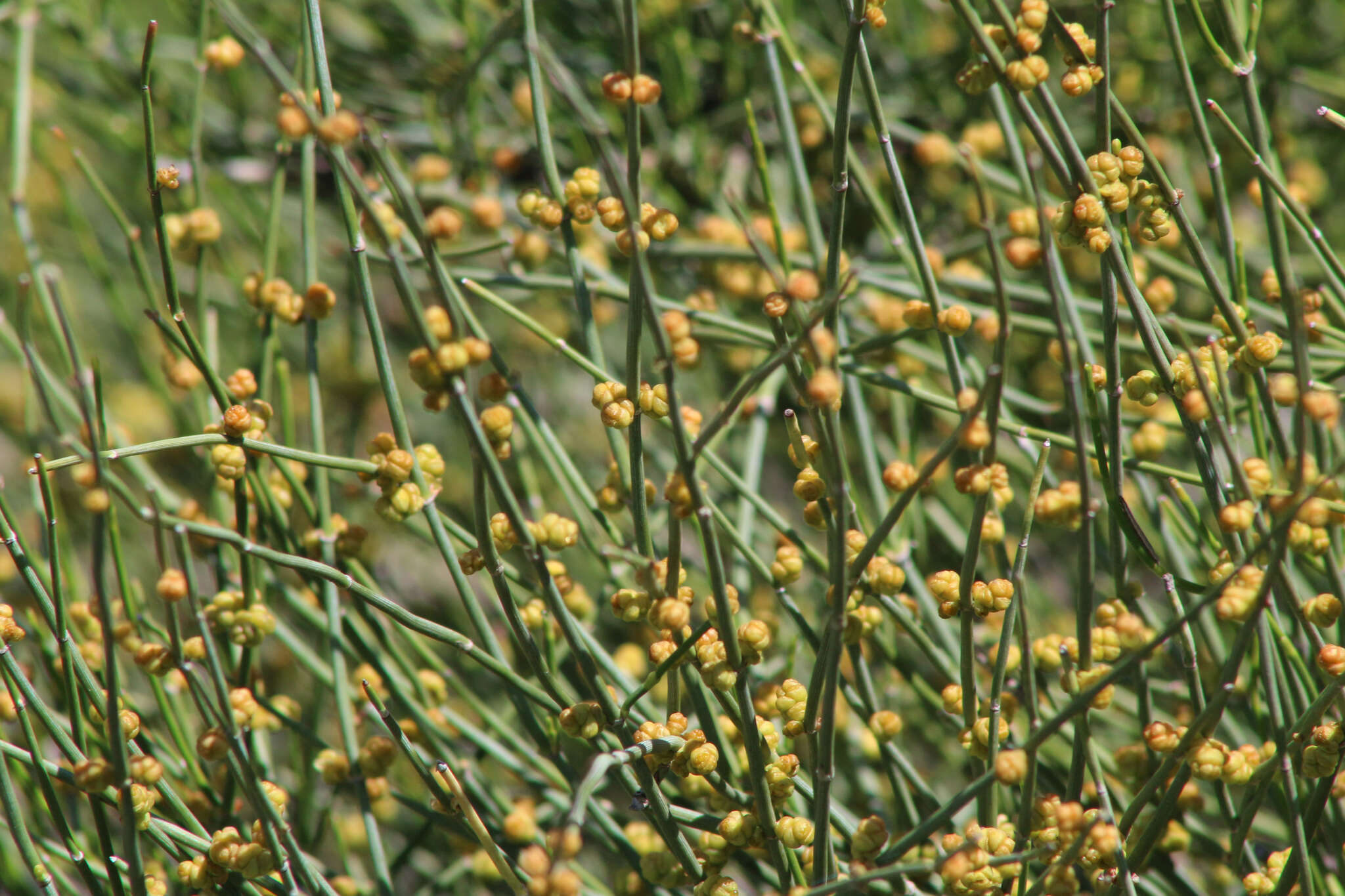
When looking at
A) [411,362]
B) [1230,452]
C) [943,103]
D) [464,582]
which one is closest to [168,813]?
[464,582]

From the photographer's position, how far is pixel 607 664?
81 centimetres

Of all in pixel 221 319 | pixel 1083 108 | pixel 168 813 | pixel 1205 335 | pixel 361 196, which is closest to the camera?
pixel 361 196

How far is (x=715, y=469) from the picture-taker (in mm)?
811

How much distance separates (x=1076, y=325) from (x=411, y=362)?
0.41 m

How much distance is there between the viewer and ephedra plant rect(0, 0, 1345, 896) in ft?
2.03

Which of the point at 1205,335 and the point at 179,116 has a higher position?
the point at 179,116

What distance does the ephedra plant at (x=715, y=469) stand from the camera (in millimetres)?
619

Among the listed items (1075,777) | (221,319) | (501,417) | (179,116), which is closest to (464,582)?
(501,417)

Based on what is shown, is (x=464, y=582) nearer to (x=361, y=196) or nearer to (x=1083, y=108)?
(x=361, y=196)

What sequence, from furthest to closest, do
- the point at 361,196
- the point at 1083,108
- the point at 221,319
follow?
the point at 221,319
the point at 1083,108
the point at 361,196

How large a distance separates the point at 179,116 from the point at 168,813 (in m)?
0.80

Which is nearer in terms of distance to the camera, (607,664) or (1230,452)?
(1230,452)

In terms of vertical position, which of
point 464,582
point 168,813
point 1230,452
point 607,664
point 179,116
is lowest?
point 168,813

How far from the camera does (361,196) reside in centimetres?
53
